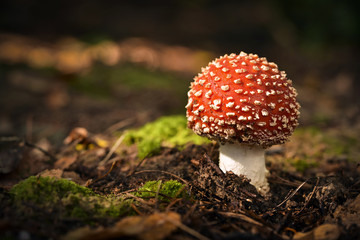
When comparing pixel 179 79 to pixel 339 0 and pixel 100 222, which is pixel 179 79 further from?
pixel 100 222

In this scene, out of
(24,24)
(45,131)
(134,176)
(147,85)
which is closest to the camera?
(134,176)

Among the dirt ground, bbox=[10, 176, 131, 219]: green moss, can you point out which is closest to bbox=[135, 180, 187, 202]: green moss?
the dirt ground

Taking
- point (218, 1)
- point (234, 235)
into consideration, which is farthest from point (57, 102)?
point (218, 1)

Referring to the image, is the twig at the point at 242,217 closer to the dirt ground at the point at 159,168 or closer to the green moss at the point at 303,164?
the dirt ground at the point at 159,168

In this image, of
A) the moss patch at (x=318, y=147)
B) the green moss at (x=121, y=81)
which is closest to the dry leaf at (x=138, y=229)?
the moss patch at (x=318, y=147)

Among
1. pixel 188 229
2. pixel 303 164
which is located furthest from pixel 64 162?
pixel 303 164

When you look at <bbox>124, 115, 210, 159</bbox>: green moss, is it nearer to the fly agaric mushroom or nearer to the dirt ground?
the dirt ground
